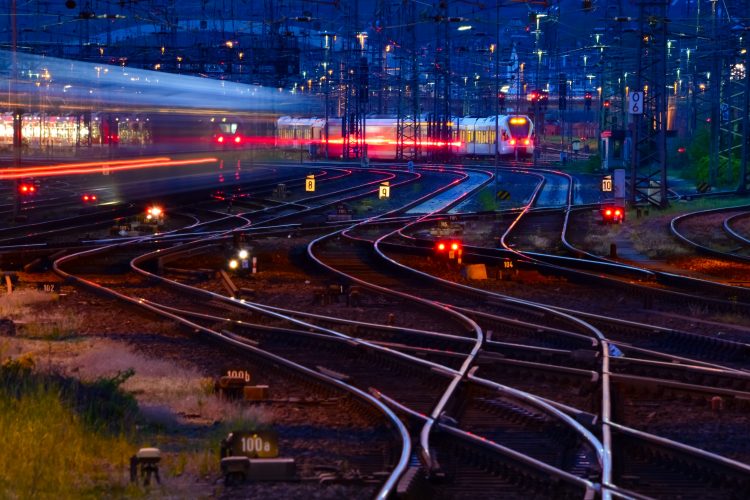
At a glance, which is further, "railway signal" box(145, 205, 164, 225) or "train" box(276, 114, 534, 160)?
"train" box(276, 114, 534, 160)

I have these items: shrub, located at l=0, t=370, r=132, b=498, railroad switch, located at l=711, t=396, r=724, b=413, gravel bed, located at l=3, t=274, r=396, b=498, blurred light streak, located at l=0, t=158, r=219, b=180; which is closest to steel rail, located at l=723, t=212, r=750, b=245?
gravel bed, located at l=3, t=274, r=396, b=498

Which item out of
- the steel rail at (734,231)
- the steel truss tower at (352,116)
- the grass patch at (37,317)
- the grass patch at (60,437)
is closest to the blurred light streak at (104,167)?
the steel truss tower at (352,116)

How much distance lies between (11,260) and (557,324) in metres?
11.0

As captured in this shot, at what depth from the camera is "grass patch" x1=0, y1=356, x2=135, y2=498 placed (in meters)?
6.46

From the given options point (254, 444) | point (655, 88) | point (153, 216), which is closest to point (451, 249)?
point (153, 216)

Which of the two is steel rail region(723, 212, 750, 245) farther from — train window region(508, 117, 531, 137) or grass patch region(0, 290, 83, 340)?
train window region(508, 117, 531, 137)

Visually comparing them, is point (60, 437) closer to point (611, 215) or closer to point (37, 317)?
point (37, 317)

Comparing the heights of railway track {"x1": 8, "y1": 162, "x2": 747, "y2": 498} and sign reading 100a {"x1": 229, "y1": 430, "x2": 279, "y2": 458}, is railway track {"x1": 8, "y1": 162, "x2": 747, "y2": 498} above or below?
below

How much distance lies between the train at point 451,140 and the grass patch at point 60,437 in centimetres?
5806

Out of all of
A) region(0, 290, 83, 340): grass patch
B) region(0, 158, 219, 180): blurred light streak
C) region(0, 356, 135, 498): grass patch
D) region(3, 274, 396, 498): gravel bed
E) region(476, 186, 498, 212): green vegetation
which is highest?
region(0, 158, 219, 180): blurred light streak

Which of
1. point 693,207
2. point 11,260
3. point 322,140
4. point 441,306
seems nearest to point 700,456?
point 441,306

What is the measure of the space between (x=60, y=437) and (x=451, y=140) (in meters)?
65.7

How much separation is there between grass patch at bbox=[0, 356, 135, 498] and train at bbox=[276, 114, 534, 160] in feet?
190

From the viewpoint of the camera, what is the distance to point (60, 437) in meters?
7.32
